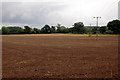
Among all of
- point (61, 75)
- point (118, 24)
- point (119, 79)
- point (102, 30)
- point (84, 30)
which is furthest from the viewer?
point (84, 30)

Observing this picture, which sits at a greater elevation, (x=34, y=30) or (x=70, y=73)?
(x=34, y=30)

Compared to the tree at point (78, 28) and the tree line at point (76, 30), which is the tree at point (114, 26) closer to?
the tree line at point (76, 30)

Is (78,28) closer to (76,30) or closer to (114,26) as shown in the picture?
(76,30)

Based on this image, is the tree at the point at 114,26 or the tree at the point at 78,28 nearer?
the tree at the point at 114,26

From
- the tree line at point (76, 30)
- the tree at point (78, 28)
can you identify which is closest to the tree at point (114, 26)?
A: the tree line at point (76, 30)

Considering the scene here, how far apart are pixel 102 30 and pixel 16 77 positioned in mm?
88028

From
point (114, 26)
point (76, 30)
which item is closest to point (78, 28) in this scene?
point (76, 30)

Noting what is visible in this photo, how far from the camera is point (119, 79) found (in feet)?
16.8

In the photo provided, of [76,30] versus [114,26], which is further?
[76,30]

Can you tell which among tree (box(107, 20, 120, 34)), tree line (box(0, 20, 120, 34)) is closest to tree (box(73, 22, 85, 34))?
tree line (box(0, 20, 120, 34))

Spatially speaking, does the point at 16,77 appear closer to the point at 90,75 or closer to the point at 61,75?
the point at 61,75

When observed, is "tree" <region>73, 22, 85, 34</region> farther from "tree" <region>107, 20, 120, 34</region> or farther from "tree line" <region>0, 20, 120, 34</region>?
"tree" <region>107, 20, 120, 34</region>

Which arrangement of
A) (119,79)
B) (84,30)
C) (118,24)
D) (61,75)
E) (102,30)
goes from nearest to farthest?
(119,79) < (61,75) < (118,24) < (102,30) < (84,30)

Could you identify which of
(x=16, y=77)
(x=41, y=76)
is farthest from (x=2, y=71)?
(x=41, y=76)
